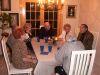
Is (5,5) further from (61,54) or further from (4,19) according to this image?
(61,54)

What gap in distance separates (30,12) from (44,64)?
3.78 meters

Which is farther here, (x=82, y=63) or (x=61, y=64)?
(x=61, y=64)

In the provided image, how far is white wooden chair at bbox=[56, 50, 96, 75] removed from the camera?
291 centimetres

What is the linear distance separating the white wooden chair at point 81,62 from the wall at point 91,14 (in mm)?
2046

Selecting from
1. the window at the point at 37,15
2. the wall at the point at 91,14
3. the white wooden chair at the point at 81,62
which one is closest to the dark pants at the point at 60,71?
the white wooden chair at the point at 81,62

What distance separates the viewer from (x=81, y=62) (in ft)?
9.84

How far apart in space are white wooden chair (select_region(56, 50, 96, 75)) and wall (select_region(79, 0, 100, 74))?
6.71 ft

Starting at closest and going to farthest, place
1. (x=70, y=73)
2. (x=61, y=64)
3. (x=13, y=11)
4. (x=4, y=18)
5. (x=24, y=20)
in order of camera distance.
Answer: (x=70, y=73), (x=61, y=64), (x=4, y=18), (x=13, y=11), (x=24, y=20)

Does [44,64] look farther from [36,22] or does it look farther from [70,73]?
[36,22]

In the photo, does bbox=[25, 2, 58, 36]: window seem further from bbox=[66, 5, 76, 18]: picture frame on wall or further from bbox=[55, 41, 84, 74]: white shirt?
bbox=[55, 41, 84, 74]: white shirt

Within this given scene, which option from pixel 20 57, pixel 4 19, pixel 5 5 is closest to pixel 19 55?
pixel 20 57

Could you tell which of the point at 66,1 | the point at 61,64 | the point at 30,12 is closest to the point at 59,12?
the point at 66,1

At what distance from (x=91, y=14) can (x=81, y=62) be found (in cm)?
287

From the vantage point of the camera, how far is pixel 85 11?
19.6ft
